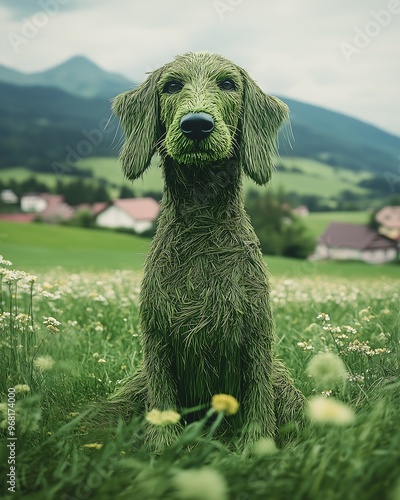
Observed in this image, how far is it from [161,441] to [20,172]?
13.6 metres

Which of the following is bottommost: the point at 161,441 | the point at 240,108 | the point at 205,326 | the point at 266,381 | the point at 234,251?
the point at 161,441

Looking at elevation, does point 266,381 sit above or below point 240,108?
below

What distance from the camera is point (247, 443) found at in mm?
3070

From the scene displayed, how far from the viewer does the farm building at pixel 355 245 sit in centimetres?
1254

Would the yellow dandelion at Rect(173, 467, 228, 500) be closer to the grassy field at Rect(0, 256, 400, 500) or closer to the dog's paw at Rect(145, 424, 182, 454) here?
the grassy field at Rect(0, 256, 400, 500)

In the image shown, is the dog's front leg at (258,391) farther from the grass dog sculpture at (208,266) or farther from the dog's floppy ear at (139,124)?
the dog's floppy ear at (139,124)

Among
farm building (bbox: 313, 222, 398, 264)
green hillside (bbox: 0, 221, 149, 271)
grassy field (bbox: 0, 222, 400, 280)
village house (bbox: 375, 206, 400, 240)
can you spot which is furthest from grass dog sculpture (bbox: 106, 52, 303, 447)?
green hillside (bbox: 0, 221, 149, 271)

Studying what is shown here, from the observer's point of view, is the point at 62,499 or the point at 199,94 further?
the point at 199,94

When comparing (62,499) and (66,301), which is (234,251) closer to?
(62,499)

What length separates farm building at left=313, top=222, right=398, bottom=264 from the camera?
41.1 ft

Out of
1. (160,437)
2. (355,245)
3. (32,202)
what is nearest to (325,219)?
(355,245)

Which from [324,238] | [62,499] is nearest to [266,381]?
[62,499]

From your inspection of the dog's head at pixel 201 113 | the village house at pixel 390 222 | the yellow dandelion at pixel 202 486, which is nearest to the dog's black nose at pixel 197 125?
the dog's head at pixel 201 113

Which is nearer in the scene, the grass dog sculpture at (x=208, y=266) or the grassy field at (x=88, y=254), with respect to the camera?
the grass dog sculpture at (x=208, y=266)
